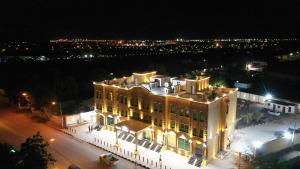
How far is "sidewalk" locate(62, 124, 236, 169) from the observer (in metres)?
37.4

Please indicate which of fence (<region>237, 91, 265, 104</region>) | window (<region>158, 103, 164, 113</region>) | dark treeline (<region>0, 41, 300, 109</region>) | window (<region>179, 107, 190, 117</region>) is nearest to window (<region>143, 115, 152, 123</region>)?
window (<region>158, 103, 164, 113</region>)

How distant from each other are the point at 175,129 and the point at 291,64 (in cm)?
11138

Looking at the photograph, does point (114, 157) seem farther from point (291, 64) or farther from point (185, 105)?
point (291, 64)

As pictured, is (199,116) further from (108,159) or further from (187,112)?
(108,159)

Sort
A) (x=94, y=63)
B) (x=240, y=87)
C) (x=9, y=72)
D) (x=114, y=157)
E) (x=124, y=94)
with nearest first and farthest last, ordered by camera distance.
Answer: (x=114, y=157), (x=124, y=94), (x=240, y=87), (x=9, y=72), (x=94, y=63)

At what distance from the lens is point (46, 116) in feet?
176

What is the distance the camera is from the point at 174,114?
4116 centimetres

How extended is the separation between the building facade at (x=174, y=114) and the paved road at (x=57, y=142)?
16.3 feet

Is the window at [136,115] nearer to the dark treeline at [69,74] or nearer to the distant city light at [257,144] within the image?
the distant city light at [257,144]

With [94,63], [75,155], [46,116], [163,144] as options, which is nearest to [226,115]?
[163,144]

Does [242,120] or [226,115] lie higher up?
[226,115]

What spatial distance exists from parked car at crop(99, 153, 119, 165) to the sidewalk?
2.15 m

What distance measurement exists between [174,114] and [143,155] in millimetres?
6831

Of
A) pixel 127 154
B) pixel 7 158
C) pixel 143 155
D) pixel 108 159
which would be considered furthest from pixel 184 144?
pixel 7 158
